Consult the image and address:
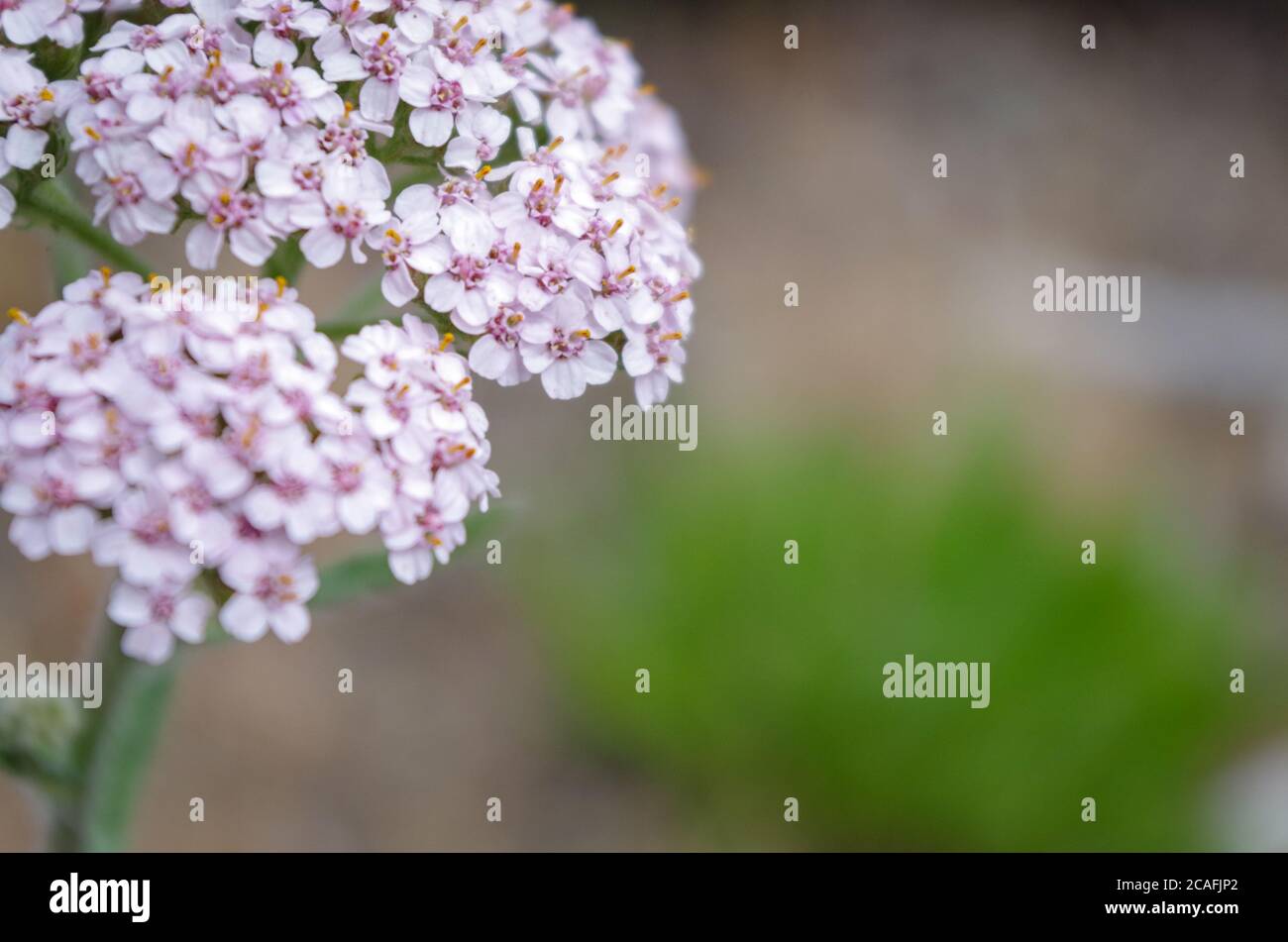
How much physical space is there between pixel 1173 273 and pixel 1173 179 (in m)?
0.70

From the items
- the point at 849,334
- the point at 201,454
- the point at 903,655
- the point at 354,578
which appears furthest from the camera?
the point at 849,334

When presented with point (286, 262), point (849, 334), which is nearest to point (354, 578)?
point (286, 262)

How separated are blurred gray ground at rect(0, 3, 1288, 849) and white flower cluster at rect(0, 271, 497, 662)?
8.55 ft

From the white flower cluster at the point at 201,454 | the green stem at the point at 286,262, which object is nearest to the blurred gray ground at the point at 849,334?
the green stem at the point at 286,262

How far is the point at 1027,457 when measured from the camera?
4.43m

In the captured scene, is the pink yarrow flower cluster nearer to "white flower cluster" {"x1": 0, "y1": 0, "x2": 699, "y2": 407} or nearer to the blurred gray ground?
"white flower cluster" {"x1": 0, "y1": 0, "x2": 699, "y2": 407}

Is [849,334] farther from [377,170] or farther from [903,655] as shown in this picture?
[377,170]

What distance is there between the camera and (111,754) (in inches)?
95.5

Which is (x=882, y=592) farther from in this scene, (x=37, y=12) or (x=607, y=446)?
(x=37, y=12)

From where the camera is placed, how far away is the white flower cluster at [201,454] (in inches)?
63.9

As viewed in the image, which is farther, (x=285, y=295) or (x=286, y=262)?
(x=286, y=262)

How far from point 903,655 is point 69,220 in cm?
304

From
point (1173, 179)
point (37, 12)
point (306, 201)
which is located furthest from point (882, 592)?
point (1173, 179)
